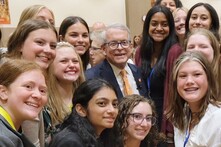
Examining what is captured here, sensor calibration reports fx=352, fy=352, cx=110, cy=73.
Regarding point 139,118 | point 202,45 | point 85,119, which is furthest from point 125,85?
point 85,119

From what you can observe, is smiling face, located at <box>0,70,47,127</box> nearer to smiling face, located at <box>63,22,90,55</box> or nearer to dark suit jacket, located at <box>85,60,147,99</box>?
dark suit jacket, located at <box>85,60,147,99</box>

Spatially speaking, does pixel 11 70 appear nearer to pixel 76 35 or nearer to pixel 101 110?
pixel 101 110

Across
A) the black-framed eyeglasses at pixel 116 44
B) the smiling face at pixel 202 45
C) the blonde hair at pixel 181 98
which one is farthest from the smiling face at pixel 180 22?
the blonde hair at pixel 181 98

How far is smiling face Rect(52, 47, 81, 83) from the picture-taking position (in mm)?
3166

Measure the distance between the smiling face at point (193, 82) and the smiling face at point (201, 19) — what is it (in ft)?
3.99

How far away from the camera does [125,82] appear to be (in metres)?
3.65

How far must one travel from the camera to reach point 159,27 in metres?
3.96

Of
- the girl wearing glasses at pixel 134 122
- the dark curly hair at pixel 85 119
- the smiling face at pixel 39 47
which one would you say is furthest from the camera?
the girl wearing glasses at pixel 134 122

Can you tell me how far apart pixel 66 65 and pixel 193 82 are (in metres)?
1.13

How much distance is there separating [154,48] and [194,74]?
1230mm

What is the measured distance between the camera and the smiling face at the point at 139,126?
123 inches

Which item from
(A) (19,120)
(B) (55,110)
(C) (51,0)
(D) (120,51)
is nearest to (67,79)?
(B) (55,110)

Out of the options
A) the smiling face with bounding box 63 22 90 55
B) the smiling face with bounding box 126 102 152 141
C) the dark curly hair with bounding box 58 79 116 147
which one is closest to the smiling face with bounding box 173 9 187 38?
the smiling face with bounding box 63 22 90 55

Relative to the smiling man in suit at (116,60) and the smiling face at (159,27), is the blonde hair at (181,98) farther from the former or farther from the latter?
the smiling face at (159,27)
